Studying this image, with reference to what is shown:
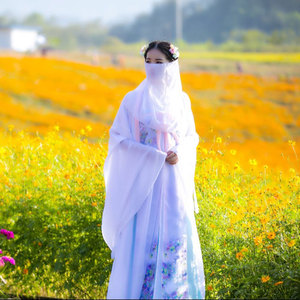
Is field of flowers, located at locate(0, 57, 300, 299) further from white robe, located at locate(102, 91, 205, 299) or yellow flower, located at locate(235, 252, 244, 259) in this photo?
white robe, located at locate(102, 91, 205, 299)

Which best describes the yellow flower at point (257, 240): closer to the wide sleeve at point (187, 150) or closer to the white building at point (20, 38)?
the wide sleeve at point (187, 150)

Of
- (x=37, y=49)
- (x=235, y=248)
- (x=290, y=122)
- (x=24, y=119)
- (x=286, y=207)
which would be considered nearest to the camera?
(x=235, y=248)

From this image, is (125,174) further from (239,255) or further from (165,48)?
(239,255)

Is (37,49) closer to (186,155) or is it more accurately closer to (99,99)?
(99,99)

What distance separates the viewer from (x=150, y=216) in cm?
228

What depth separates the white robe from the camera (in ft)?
7.28

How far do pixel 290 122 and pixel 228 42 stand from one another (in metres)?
1.31

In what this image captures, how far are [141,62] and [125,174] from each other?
5017 mm

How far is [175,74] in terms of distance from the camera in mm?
2332

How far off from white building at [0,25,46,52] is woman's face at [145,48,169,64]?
198 inches

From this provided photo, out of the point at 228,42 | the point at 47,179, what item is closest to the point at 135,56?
the point at 228,42

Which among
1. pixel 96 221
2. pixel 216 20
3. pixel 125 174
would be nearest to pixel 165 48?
pixel 125 174

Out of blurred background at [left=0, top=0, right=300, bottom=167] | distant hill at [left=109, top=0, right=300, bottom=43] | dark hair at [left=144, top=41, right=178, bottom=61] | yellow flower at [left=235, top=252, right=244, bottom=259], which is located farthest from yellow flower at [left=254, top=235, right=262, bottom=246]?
distant hill at [left=109, top=0, right=300, bottom=43]

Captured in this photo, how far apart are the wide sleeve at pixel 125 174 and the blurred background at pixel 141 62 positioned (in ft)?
12.7
